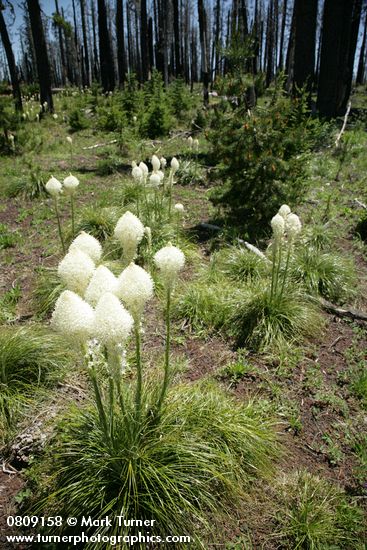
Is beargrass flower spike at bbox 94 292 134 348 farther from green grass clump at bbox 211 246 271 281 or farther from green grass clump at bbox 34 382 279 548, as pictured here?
green grass clump at bbox 211 246 271 281

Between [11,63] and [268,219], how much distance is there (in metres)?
15.7

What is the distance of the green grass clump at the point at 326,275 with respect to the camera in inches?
209

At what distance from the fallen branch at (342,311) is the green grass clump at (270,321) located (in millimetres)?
384

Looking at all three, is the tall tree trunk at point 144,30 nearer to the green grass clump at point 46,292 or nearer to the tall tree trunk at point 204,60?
the tall tree trunk at point 204,60

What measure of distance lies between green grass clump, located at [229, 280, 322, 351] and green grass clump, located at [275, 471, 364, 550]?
1.69 meters

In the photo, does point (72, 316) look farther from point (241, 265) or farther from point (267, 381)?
point (241, 265)

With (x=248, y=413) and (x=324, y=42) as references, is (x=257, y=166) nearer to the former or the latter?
(x=248, y=413)

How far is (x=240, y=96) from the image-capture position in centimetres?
675

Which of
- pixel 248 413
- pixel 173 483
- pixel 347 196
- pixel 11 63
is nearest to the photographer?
pixel 173 483

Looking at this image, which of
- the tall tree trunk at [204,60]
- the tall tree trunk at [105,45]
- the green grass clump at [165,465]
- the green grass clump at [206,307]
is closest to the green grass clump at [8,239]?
the green grass clump at [206,307]

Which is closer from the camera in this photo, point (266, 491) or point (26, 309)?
point (266, 491)

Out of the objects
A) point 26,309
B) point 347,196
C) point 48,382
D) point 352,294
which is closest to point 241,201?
point 352,294

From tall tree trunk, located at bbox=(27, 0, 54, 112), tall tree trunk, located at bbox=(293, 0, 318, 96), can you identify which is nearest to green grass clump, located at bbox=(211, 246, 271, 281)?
tall tree trunk, located at bbox=(293, 0, 318, 96)

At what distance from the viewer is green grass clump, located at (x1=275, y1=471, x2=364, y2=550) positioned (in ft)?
7.89
